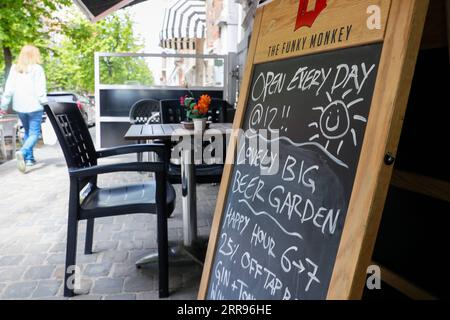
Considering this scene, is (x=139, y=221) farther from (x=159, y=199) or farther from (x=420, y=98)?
(x=420, y=98)

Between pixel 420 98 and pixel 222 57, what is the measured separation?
226 inches

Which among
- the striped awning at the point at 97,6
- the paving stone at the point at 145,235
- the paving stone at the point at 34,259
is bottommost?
the paving stone at the point at 34,259

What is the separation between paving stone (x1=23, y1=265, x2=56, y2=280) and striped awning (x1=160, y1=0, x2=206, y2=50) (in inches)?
306

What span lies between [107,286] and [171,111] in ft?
6.90

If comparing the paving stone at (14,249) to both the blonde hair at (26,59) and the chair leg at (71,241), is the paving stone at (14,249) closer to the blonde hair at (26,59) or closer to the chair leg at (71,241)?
the chair leg at (71,241)

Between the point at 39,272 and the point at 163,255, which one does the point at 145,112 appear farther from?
the point at 163,255

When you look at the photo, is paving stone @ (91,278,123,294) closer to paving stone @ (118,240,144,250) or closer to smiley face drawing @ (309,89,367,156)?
paving stone @ (118,240,144,250)

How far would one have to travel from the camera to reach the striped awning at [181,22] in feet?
30.6

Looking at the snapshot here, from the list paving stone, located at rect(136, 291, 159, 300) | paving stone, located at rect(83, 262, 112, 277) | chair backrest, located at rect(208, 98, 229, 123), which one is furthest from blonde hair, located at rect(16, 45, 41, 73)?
paving stone, located at rect(136, 291, 159, 300)

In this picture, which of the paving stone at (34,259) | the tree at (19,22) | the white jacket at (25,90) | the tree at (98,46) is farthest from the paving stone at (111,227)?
the tree at (19,22)

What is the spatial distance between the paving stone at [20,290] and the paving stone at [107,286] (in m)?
0.37

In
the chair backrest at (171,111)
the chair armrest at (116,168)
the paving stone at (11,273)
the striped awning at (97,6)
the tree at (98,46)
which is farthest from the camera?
the tree at (98,46)

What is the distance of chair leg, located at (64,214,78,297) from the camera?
219 cm

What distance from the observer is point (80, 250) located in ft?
9.52
